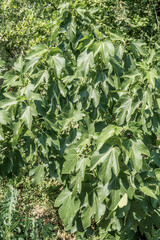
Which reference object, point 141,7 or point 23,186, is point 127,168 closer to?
point 23,186

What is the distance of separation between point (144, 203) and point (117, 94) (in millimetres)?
719

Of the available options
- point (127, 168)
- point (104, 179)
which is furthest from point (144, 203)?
point (104, 179)

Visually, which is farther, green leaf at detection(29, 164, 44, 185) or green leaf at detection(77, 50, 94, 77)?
green leaf at detection(29, 164, 44, 185)

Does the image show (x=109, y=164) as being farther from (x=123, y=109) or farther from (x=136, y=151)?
(x=123, y=109)

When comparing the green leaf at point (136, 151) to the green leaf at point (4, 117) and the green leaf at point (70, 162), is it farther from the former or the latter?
the green leaf at point (4, 117)

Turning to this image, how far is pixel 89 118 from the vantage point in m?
1.74

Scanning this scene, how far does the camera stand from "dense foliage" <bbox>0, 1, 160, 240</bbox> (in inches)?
59.6

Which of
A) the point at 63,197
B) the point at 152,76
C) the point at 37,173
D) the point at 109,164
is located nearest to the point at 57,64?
the point at 152,76

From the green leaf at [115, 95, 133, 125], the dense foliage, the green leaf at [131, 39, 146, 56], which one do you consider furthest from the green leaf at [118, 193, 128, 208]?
the green leaf at [131, 39, 146, 56]

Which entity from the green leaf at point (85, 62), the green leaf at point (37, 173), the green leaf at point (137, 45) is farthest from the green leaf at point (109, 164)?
the green leaf at point (137, 45)

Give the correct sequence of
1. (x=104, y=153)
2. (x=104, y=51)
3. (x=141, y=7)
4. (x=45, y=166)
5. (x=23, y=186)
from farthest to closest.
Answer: (x=141, y=7) < (x=23, y=186) < (x=45, y=166) < (x=104, y=51) < (x=104, y=153)

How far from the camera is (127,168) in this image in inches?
59.1

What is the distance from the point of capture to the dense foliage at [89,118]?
1.51 meters

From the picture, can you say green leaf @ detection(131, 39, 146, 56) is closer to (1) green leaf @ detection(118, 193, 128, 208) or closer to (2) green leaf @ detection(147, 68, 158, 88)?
(2) green leaf @ detection(147, 68, 158, 88)
